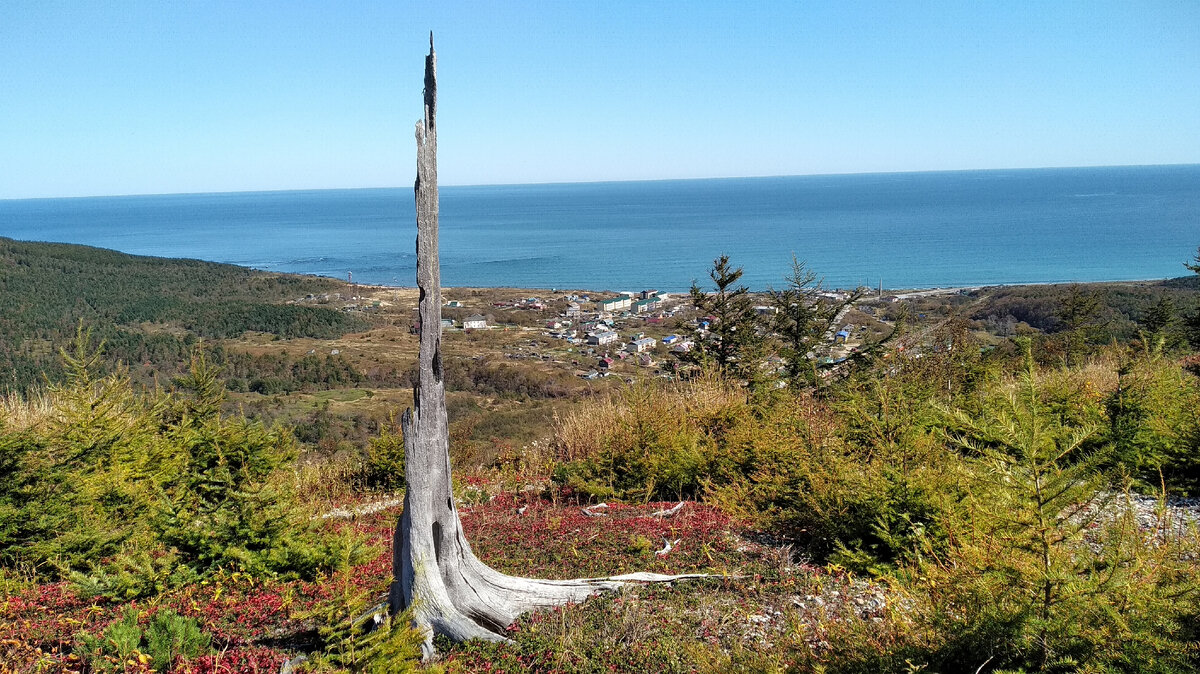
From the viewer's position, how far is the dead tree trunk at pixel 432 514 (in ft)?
13.5

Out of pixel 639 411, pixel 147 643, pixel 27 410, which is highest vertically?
pixel 639 411

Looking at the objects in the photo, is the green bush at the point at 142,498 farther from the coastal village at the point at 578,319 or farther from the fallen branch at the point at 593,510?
the coastal village at the point at 578,319

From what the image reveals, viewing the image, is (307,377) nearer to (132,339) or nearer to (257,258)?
(132,339)

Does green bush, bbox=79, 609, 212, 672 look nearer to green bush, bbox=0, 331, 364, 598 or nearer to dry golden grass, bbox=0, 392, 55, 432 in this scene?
green bush, bbox=0, 331, 364, 598

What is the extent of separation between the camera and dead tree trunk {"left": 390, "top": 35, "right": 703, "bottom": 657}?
4.12 m

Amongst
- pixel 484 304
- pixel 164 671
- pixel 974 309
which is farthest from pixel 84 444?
pixel 484 304

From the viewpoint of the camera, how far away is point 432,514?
14.6ft

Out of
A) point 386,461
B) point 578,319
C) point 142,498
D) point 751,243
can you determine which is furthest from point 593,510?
point 751,243

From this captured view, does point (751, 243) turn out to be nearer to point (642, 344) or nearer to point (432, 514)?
point (642, 344)

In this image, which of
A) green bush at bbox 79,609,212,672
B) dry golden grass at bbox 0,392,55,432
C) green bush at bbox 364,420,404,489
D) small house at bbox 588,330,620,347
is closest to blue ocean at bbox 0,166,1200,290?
small house at bbox 588,330,620,347

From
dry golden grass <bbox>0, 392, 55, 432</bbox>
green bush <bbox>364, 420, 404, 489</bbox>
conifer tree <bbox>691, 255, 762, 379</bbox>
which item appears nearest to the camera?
dry golden grass <bbox>0, 392, 55, 432</bbox>

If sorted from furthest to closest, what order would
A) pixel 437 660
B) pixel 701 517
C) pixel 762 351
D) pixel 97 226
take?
pixel 97 226 < pixel 762 351 < pixel 701 517 < pixel 437 660

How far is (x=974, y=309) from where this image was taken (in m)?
37.8

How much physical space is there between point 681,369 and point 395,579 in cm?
914
